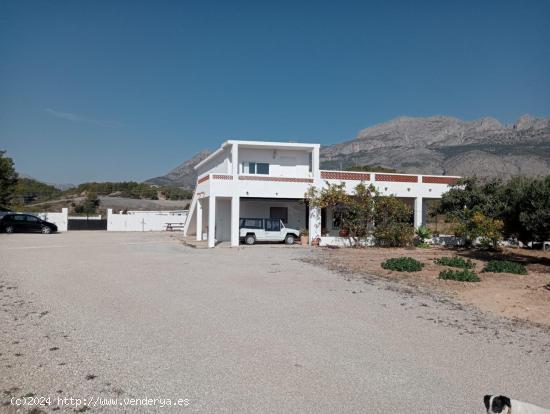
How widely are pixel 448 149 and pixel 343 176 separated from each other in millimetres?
92271

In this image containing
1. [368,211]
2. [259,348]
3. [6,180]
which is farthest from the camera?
[6,180]

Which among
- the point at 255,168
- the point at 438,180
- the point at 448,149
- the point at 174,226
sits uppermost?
the point at 448,149

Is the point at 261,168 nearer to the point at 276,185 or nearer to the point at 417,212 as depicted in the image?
the point at 276,185

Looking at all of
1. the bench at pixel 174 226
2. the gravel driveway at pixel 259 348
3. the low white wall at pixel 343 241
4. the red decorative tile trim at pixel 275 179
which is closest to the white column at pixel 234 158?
the red decorative tile trim at pixel 275 179

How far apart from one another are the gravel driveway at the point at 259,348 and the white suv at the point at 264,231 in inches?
565

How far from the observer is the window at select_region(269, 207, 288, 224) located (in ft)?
102

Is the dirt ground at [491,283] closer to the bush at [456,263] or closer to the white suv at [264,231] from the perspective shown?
the bush at [456,263]

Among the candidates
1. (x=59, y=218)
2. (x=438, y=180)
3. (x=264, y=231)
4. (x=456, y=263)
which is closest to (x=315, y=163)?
(x=264, y=231)

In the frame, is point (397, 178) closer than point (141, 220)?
Yes

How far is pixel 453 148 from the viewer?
111 m

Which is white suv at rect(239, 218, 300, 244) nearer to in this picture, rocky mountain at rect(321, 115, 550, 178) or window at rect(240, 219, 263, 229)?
window at rect(240, 219, 263, 229)

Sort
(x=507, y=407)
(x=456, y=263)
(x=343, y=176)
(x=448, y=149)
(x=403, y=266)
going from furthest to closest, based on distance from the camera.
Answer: (x=448, y=149) < (x=343, y=176) < (x=456, y=263) < (x=403, y=266) < (x=507, y=407)

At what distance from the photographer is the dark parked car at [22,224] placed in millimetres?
35750

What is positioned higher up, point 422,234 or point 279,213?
point 279,213
